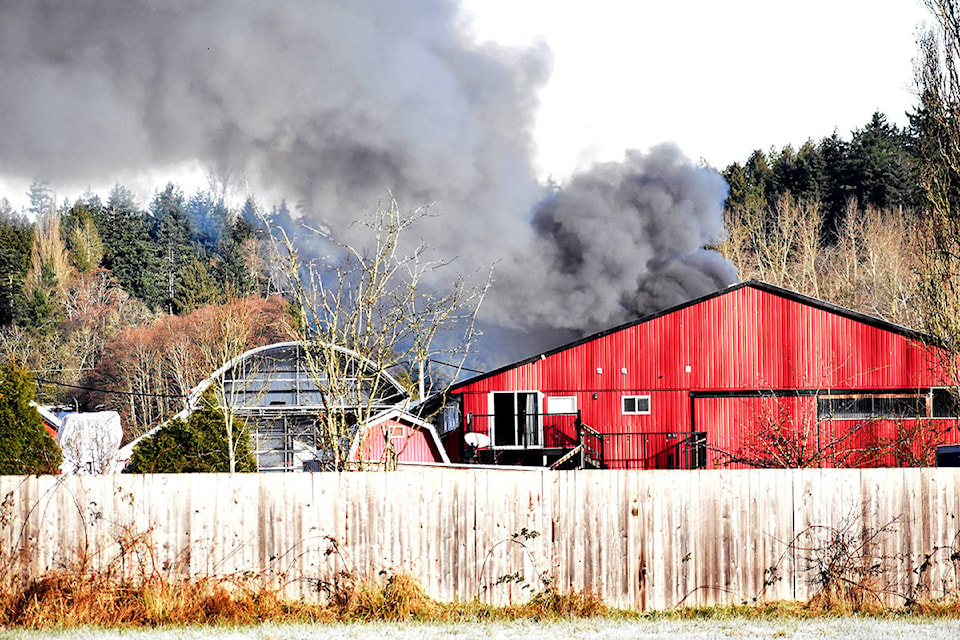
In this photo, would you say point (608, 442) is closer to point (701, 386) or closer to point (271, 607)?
point (701, 386)

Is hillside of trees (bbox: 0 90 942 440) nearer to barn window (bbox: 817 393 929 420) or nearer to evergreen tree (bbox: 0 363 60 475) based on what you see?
barn window (bbox: 817 393 929 420)

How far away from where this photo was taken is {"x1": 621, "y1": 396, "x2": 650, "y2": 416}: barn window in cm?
2775

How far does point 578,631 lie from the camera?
10.3m

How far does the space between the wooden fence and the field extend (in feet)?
2.62

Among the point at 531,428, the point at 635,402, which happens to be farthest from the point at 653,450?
the point at 531,428

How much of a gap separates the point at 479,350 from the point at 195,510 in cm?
3075

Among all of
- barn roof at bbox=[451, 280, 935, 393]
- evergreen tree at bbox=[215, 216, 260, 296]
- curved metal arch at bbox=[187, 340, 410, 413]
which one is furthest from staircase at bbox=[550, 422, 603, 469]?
evergreen tree at bbox=[215, 216, 260, 296]

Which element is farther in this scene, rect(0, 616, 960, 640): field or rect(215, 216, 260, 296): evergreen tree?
rect(215, 216, 260, 296): evergreen tree

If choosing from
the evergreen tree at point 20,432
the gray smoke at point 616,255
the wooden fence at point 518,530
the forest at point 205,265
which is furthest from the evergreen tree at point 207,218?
the wooden fence at point 518,530

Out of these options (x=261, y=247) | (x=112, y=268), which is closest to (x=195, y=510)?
(x=261, y=247)

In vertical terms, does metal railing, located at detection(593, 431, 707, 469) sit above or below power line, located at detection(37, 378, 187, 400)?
below

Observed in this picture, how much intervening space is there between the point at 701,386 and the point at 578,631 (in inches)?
714

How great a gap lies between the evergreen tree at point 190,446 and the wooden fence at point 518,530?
12.1m

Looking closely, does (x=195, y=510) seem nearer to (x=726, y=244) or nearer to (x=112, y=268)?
(x=726, y=244)
